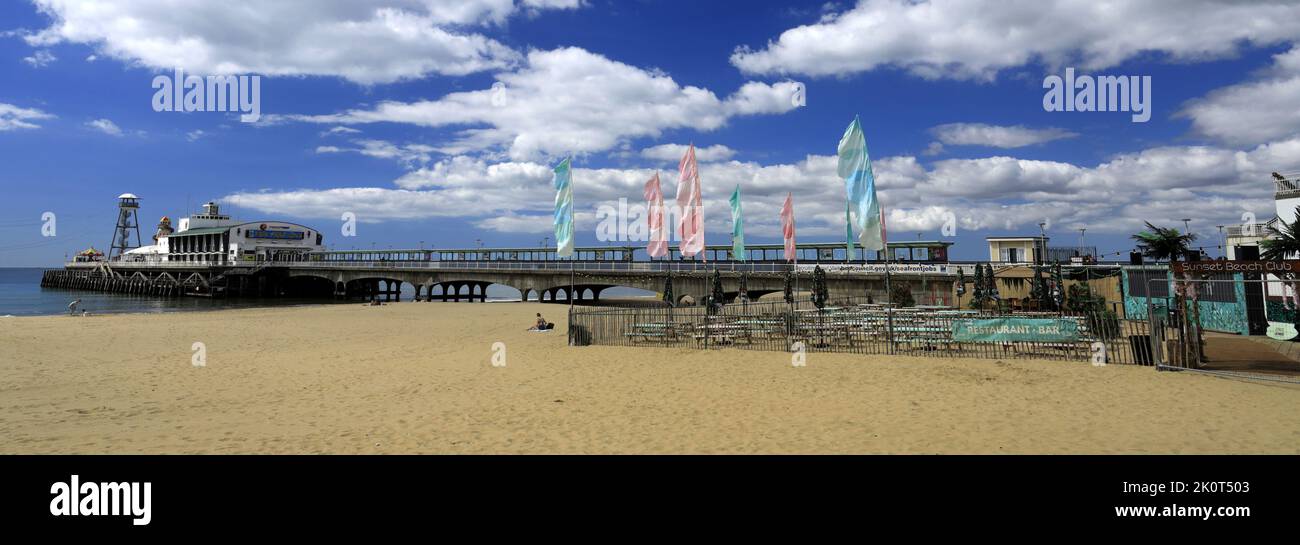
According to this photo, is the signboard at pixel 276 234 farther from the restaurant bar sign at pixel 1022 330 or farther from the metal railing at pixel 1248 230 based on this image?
the metal railing at pixel 1248 230

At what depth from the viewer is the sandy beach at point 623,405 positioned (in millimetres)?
8344

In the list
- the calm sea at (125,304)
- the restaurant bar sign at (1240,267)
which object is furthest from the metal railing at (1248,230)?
the calm sea at (125,304)

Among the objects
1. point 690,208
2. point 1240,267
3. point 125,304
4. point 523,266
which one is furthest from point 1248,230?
point 125,304

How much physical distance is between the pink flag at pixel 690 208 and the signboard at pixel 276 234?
8775 centimetres

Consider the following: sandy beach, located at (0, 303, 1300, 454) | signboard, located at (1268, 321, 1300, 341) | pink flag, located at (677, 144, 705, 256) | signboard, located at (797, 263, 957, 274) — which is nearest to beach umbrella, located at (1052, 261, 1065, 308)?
signboard, located at (1268, 321, 1300, 341)

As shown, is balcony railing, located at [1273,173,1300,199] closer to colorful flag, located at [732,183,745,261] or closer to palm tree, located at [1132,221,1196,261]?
palm tree, located at [1132,221,1196,261]

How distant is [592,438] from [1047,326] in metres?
13.2

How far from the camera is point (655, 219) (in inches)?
1022

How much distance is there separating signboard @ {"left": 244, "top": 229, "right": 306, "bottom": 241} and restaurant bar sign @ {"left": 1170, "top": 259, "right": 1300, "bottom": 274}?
104148 mm

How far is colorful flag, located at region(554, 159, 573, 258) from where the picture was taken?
2447cm

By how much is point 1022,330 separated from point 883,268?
21843 millimetres

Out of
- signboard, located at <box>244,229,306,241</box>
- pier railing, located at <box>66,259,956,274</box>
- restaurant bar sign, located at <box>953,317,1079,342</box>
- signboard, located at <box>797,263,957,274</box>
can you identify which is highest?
signboard, located at <box>244,229,306,241</box>
